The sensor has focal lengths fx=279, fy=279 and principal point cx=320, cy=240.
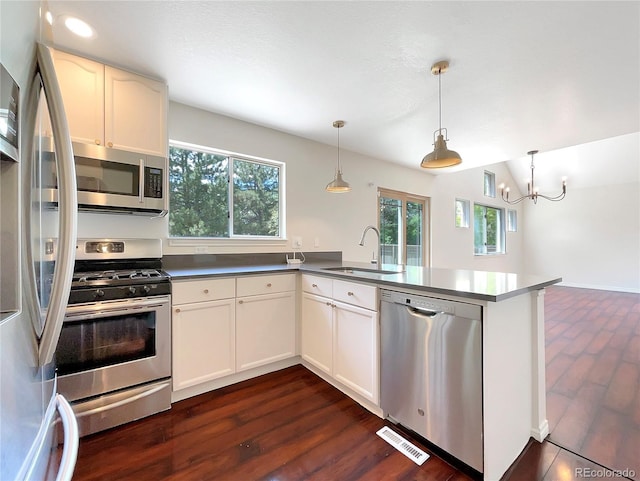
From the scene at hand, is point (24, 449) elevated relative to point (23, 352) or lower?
lower

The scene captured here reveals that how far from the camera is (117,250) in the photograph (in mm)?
2154

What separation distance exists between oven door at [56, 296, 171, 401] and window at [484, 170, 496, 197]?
689 centimetres

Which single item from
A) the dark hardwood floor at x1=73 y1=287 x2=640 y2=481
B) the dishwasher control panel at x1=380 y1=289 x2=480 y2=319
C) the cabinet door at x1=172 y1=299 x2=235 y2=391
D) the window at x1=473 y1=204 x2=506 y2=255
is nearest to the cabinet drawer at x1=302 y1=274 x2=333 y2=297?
the dishwasher control panel at x1=380 y1=289 x2=480 y2=319

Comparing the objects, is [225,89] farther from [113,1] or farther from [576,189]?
[576,189]

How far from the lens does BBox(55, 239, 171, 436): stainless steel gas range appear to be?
5.30 feet

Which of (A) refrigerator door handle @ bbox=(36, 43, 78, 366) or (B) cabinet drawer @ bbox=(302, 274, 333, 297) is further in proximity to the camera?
(B) cabinet drawer @ bbox=(302, 274, 333, 297)

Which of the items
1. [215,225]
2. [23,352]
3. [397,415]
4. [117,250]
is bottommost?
[397,415]

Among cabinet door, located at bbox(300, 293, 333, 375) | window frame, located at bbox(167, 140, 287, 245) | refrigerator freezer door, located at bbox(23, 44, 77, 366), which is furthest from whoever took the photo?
window frame, located at bbox(167, 140, 287, 245)

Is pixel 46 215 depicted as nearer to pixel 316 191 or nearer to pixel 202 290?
pixel 202 290

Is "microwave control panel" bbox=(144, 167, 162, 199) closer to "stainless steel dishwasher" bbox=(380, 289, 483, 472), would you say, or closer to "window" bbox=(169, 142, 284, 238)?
"window" bbox=(169, 142, 284, 238)

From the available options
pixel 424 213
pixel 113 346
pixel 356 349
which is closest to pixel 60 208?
pixel 113 346

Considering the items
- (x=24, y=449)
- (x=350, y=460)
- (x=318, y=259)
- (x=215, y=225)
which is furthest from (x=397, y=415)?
(x=215, y=225)

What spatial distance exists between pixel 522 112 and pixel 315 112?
6.51 feet

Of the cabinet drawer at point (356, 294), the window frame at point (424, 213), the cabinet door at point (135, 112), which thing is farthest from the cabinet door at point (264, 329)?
the window frame at point (424, 213)
